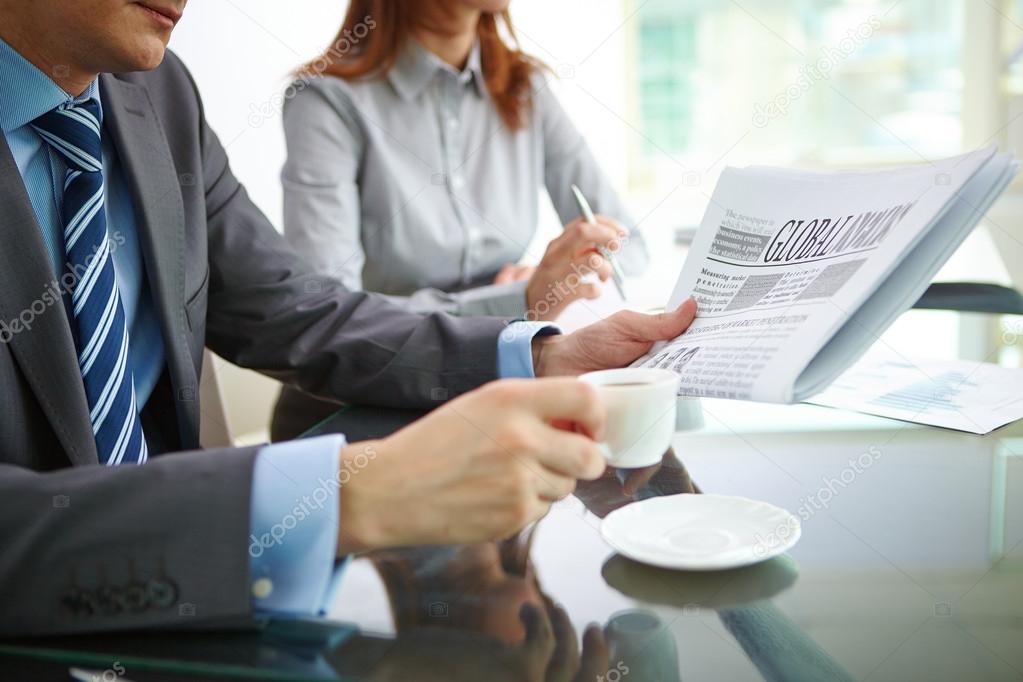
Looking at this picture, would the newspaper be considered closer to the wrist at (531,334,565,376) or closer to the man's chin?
the wrist at (531,334,565,376)

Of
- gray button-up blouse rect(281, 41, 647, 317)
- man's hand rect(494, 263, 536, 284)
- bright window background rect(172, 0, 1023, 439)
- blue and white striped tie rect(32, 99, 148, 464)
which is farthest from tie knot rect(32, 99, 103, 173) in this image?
bright window background rect(172, 0, 1023, 439)

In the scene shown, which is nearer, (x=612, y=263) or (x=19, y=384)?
(x=19, y=384)

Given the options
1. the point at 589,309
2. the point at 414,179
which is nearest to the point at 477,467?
the point at 589,309

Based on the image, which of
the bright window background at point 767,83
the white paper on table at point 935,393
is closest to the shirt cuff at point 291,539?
the white paper on table at point 935,393

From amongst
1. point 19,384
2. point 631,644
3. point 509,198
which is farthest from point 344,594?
point 509,198

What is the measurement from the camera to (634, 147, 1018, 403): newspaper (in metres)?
0.76

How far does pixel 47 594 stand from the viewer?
0.59 m

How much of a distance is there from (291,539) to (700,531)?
0.27 m

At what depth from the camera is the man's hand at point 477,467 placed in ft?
1.90

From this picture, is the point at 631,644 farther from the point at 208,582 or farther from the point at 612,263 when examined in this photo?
the point at 612,263

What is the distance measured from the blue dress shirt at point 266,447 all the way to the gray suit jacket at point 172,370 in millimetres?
18

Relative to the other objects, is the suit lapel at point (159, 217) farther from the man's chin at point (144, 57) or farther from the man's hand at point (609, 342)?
the man's hand at point (609, 342)

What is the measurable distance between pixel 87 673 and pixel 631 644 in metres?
0.30

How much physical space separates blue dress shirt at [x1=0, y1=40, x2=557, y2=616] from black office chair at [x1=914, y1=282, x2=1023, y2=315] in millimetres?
565
